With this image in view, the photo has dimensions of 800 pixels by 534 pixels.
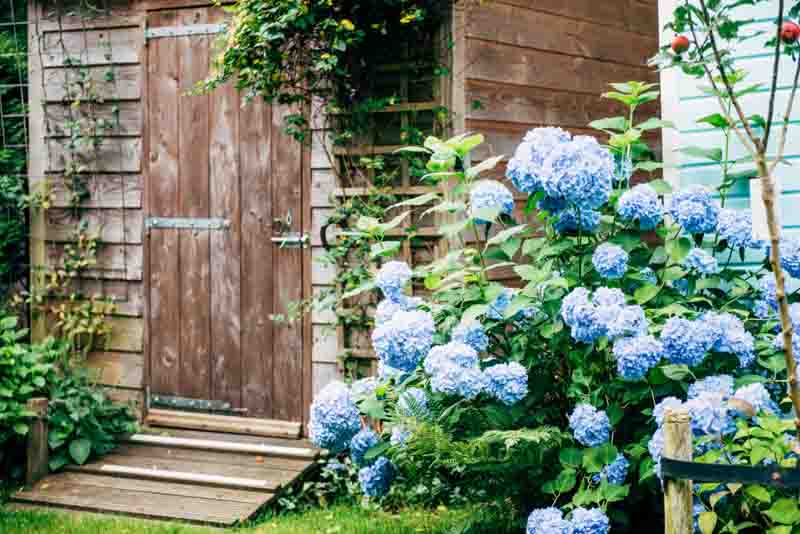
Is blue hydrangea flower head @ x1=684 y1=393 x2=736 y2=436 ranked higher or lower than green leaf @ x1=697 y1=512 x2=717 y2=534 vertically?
higher

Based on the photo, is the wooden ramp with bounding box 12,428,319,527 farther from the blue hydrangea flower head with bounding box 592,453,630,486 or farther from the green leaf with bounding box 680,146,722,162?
the green leaf with bounding box 680,146,722,162

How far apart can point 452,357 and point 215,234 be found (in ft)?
9.68

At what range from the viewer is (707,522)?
2936 millimetres

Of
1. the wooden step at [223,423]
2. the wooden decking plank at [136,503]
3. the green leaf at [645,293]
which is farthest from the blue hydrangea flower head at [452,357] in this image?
the wooden step at [223,423]

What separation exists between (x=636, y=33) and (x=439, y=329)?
12.5 feet

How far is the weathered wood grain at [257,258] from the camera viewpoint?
6109 millimetres

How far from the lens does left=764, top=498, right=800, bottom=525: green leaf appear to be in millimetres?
2949

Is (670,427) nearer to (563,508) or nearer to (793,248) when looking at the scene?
(563,508)

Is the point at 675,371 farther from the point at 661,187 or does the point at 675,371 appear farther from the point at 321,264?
the point at 321,264

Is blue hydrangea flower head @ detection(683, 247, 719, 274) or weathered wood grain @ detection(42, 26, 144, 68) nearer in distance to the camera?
blue hydrangea flower head @ detection(683, 247, 719, 274)

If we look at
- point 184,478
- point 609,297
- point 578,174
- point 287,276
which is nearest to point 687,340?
point 609,297

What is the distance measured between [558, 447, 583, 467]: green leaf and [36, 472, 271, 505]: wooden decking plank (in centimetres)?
216

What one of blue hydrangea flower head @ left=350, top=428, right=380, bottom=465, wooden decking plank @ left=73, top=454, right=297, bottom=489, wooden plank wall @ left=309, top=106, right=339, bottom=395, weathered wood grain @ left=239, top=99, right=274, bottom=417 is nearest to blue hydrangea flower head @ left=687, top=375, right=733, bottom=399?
blue hydrangea flower head @ left=350, top=428, right=380, bottom=465

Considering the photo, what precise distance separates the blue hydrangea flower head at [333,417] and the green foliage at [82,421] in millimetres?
2565
